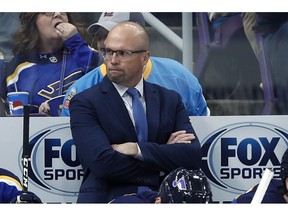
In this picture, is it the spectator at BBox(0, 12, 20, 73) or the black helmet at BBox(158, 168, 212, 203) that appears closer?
the black helmet at BBox(158, 168, 212, 203)

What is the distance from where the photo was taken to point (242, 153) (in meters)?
7.10

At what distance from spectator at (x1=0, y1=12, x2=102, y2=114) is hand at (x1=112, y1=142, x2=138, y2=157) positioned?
2.29 ft

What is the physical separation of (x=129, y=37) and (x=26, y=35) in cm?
75

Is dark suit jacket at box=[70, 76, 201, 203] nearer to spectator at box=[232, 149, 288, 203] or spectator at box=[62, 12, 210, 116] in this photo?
spectator at box=[62, 12, 210, 116]

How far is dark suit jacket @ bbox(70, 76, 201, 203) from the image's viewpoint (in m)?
6.41

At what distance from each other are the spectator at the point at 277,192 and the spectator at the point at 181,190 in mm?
450

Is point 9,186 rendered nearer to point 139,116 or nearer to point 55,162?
point 55,162

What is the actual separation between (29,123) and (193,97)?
1102 mm

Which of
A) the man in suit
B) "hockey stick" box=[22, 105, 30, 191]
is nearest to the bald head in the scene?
the man in suit

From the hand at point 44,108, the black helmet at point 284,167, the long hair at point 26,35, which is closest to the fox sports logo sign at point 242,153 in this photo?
the black helmet at point 284,167

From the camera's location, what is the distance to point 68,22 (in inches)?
275
